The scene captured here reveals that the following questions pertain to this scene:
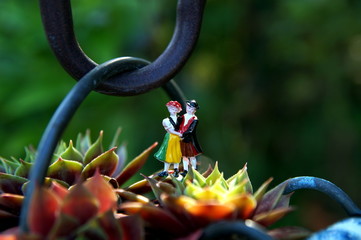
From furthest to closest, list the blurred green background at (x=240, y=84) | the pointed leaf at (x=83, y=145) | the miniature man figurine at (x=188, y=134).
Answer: the blurred green background at (x=240, y=84) → the pointed leaf at (x=83, y=145) → the miniature man figurine at (x=188, y=134)

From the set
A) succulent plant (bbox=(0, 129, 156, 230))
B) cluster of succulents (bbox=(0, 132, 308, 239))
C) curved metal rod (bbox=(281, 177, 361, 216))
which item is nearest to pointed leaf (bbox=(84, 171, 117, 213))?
cluster of succulents (bbox=(0, 132, 308, 239))

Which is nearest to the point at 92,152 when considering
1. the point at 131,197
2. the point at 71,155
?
the point at 71,155

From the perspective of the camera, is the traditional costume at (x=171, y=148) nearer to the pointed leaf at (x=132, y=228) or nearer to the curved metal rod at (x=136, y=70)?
the curved metal rod at (x=136, y=70)

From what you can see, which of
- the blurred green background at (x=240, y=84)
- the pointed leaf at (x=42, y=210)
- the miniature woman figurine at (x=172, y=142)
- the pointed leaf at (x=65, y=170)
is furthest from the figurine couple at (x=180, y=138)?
the blurred green background at (x=240, y=84)

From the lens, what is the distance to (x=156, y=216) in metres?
0.57

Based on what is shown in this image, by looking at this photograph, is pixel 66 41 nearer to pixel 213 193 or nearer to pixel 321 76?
pixel 213 193

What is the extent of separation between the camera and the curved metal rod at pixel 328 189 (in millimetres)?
655

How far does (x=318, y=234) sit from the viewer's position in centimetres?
60

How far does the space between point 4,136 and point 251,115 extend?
96cm

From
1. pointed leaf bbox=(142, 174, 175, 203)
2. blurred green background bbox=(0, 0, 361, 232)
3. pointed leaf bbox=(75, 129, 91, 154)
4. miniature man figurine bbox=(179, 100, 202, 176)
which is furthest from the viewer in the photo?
blurred green background bbox=(0, 0, 361, 232)

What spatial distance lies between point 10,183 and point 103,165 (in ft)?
0.35

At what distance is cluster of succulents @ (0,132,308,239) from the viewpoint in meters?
0.52

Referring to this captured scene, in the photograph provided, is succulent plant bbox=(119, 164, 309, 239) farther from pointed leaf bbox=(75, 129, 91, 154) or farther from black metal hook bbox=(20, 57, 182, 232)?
pointed leaf bbox=(75, 129, 91, 154)

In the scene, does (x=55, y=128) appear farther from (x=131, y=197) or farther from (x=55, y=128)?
(x=131, y=197)
